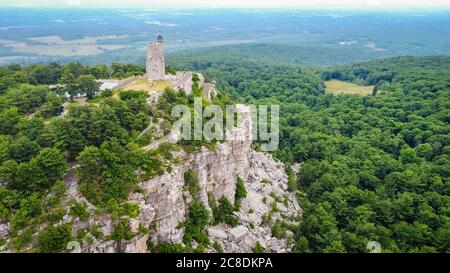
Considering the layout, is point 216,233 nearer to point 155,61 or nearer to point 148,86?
point 148,86

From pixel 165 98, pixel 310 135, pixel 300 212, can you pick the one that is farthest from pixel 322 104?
pixel 165 98

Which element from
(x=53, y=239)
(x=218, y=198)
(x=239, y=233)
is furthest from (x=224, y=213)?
(x=53, y=239)

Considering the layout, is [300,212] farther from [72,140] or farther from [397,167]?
[72,140]

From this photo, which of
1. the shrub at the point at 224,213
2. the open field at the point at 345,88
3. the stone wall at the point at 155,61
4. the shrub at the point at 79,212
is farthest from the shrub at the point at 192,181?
the open field at the point at 345,88

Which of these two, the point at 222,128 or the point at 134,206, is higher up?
the point at 222,128

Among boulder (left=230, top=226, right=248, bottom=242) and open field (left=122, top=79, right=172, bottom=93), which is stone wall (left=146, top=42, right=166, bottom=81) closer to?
open field (left=122, top=79, right=172, bottom=93)

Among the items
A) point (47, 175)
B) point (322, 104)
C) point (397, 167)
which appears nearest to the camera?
point (47, 175)
